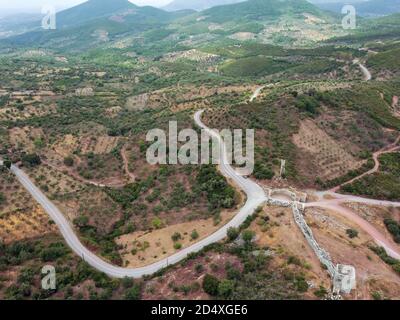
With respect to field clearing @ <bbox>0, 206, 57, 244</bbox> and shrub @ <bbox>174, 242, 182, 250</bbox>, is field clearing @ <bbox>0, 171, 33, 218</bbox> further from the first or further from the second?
shrub @ <bbox>174, 242, 182, 250</bbox>

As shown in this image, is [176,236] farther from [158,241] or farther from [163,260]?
[163,260]

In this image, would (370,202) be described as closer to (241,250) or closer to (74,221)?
(241,250)

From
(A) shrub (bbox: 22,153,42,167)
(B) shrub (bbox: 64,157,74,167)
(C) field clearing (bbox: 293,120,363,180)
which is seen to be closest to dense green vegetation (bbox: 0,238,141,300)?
(A) shrub (bbox: 22,153,42,167)

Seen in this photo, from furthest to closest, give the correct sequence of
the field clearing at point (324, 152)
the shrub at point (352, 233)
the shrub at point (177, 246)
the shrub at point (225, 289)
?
1. the field clearing at point (324, 152)
2. the shrub at point (352, 233)
3. the shrub at point (177, 246)
4. the shrub at point (225, 289)

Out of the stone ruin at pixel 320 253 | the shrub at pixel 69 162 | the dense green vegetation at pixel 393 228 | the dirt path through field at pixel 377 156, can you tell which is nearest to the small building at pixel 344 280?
the stone ruin at pixel 320 253

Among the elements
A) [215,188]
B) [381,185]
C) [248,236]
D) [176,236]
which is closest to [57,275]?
[176,236]

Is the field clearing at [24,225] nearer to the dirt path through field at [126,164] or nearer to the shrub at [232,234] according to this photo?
the dirt path through field at [126,164]

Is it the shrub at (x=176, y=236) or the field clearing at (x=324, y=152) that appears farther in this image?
the field clearing at (x=324, y=152)
